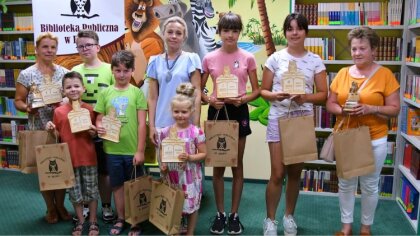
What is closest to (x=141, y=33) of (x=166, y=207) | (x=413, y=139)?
(x=166, y=207)

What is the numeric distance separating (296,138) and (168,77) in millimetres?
937

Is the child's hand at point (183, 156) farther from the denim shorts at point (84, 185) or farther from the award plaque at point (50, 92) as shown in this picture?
the award plaque at point (50, 92)

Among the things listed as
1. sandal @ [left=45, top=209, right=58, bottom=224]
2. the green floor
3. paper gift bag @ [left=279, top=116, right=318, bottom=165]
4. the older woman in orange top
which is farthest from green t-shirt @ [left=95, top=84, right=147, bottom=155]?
the older woman in orange top

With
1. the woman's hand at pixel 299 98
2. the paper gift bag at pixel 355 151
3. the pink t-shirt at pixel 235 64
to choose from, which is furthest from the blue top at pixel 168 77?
the paper gift bag at pixel 355 151

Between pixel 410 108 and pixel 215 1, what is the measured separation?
2101 mm

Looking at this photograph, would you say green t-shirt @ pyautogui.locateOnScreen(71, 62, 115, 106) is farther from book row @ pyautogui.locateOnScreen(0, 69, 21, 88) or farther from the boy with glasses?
book row @ pyautogui.locateOnScreen(0, 69, 21, 88)

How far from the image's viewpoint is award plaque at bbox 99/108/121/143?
2.54 m

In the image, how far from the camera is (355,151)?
238 centimetres

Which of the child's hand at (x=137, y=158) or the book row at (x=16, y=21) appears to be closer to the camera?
the child's hand at (x=137, y=158)

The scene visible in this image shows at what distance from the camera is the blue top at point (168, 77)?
8.33ft

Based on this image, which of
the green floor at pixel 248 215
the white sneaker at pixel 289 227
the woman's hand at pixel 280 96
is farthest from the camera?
the green floor at pixel 248 215

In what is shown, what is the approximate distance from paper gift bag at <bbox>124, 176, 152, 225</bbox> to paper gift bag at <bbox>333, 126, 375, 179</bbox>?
1.32 metres

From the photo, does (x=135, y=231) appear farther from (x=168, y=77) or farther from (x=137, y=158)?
(x=168, y=77)

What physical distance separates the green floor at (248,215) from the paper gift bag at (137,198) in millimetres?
229
